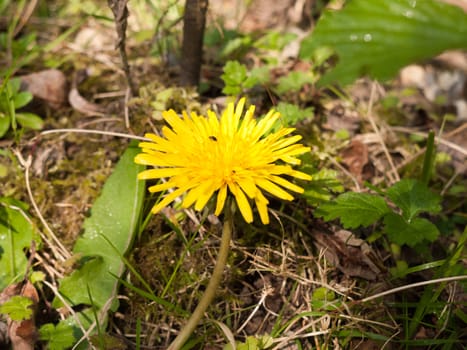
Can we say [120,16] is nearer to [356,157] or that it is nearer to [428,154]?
[356,157]

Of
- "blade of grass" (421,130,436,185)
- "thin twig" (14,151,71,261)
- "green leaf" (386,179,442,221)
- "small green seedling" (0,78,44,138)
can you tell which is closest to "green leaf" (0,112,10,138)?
"small green seedling" (0,78,44,138)

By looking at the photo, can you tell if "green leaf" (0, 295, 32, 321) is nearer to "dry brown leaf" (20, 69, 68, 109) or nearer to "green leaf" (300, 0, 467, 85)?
"dry brown leaf" (20, 69, 68, 109)

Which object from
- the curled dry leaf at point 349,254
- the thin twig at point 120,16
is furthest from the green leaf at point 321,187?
the thin twig at point 120,16

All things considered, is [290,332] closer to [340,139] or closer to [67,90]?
[340,139]

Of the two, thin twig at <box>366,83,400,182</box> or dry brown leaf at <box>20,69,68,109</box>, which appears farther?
dry brown leaf at <box>20,69,68,109</box>

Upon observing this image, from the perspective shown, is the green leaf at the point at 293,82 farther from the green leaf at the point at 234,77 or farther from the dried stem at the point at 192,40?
the dried stem at the point at 192,40

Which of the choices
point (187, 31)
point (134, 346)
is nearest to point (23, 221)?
point (134, 346)
